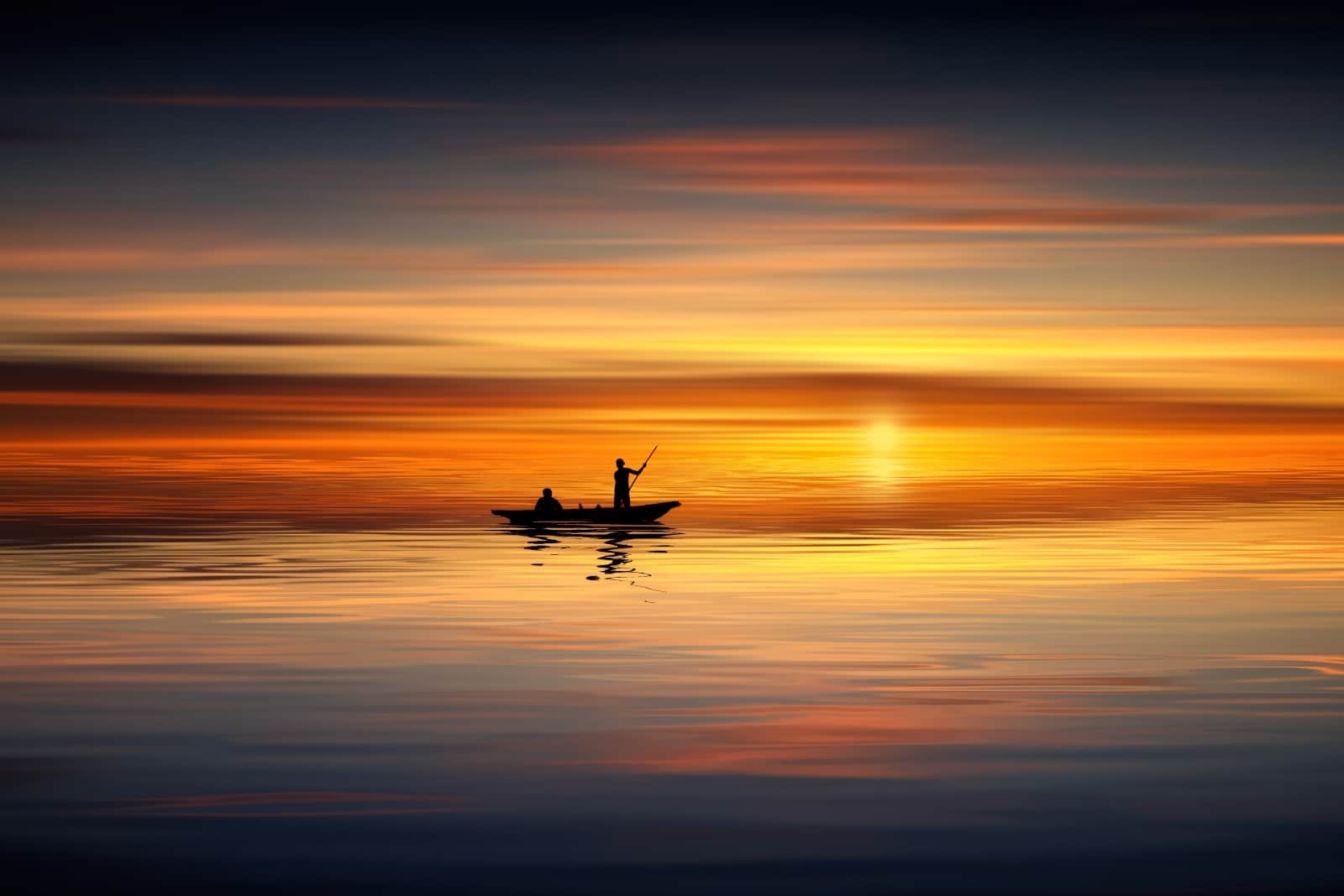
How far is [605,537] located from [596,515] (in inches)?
93.1

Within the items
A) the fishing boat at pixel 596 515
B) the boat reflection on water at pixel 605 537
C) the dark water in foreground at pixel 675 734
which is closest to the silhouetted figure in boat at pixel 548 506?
the fishing boat at pixel 596 515

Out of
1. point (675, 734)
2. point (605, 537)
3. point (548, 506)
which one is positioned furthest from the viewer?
point (548, 506)

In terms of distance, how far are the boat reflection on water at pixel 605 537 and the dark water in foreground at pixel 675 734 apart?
5910mm

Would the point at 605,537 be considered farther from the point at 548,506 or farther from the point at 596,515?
the point at 548,506

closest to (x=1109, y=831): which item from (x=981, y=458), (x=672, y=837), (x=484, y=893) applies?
(x=672, y=837)

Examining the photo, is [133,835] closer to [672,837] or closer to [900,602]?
[672,837]

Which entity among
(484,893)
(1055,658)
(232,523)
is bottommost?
(484,893)

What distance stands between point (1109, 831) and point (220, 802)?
26.0 ft

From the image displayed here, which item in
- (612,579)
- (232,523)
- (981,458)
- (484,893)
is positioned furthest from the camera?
(981,458)

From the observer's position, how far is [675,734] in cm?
1895

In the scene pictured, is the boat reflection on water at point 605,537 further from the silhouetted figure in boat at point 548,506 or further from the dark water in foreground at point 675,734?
the dark water in foreground at point 675,734

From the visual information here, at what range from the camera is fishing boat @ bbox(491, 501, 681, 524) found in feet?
179

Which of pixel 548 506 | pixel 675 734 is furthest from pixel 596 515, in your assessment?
pixel 675 734

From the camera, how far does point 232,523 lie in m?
59.5
